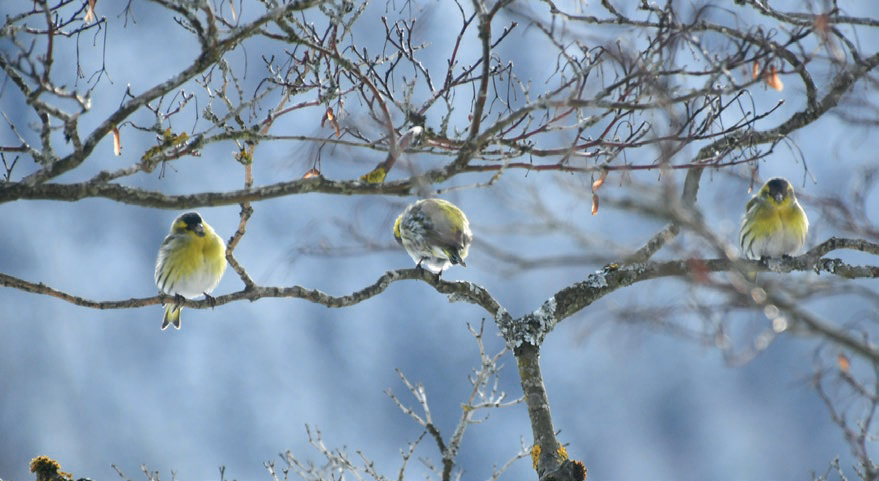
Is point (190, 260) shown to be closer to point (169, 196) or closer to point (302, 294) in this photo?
point (302, 294)

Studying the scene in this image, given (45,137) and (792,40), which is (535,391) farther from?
(45,137)

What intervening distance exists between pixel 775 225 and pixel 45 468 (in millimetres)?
6241

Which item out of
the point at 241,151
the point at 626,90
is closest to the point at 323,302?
the point at 241,151

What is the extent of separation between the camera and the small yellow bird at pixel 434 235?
653 cm

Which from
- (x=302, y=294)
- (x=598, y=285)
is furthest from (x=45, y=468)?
(x=598, y=285)

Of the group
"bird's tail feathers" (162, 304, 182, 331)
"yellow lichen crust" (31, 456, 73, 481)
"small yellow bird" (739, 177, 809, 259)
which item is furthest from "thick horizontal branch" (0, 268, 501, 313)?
"small yellow bird" (739, 177, 809, 259)

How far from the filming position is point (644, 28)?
15.3 feet

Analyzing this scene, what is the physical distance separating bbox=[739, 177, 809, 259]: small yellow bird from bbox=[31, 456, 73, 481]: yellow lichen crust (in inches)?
237

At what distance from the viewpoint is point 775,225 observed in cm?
733

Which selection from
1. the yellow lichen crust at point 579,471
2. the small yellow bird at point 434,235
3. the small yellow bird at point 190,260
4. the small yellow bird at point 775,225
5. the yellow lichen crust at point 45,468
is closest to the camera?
the yellow lichen crust at point 45,468

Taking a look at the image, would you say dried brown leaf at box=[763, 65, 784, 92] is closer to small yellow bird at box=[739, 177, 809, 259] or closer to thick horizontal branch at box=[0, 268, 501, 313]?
thick horizontal branch at box=[0, 268, 501, 313]

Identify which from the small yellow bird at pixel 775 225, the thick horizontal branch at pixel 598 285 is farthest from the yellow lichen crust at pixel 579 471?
the small yellow bird at pixel 775 225

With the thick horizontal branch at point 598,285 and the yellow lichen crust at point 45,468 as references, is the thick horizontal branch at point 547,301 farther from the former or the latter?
the yellow lichen crust at point 45,468

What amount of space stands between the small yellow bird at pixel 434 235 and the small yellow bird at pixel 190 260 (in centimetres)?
164
